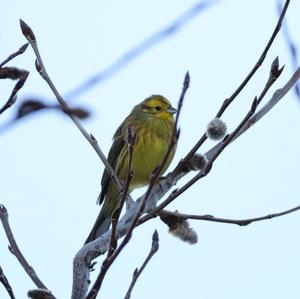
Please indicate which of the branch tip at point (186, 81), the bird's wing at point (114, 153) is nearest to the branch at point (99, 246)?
the branch tip at point (186, 81)

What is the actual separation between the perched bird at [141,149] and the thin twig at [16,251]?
266cm

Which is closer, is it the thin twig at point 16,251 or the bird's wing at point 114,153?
the thin twig at point 16,251

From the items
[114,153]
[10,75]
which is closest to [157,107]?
[114,153]

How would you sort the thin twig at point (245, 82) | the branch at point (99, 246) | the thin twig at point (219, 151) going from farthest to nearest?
the branch at point (99, 246) → the thin twig at point (219, 151) → the thin twig at point (245, 82)

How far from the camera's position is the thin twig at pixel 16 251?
315 cm

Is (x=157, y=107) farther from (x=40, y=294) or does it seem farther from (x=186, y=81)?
(x=186, y=81)

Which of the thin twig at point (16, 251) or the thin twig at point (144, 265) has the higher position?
the thin twig at point (16, 251)

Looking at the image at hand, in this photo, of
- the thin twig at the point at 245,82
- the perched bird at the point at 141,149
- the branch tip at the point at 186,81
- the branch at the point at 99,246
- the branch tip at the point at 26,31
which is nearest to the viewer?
the branch tip at the point at 186,81

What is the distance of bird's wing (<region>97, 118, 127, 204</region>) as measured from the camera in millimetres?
6547

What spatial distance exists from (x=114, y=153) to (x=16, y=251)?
12.2 ft

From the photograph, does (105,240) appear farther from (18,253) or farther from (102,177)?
(102,177)

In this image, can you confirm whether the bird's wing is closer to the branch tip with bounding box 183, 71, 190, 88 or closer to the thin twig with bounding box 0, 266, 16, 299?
the thin twig with bounding box 0, 266, 16, 299

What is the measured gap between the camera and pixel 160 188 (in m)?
4.33

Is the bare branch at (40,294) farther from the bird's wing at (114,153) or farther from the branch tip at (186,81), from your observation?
the bird's wing at (114,153)
